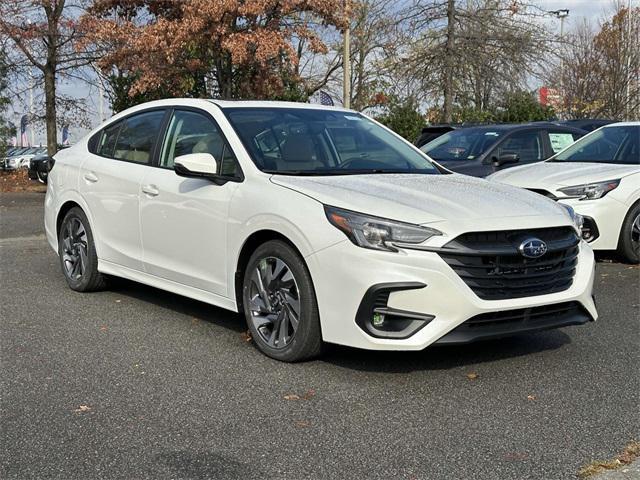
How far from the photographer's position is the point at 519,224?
4.61 meters

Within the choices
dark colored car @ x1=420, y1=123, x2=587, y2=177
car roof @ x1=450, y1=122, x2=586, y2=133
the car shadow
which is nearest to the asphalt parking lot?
the car shadow

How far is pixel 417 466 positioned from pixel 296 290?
1590mm

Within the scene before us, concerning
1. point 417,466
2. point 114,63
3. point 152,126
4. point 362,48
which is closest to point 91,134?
point 152,126

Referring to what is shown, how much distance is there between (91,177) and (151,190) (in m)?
1.04

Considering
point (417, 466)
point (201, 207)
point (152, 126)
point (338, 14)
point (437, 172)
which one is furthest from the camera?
point (338, 14)

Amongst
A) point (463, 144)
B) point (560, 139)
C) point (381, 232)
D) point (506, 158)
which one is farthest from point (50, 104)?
point (381, 232)

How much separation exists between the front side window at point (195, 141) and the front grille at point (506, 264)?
1.69 meters

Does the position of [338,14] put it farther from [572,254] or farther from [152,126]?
[572,254]

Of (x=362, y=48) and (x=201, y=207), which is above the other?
(x=362, y=48)

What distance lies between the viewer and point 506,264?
454cm

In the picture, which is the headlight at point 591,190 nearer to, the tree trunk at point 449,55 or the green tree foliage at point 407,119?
the tree trunk at point 449,55

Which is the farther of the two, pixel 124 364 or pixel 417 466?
pixel 124 364

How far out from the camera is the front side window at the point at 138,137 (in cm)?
636

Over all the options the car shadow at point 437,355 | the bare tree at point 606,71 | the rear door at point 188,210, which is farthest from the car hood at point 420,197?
the bare tree at point 606,71
